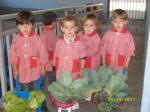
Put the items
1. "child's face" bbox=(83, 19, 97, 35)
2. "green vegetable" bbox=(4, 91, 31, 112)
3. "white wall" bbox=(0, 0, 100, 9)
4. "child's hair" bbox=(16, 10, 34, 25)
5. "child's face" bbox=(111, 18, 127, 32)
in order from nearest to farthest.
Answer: "green vegetable" bbox=(4, 91, 31, 112) → "child's hair" bbox=(16, 10, 34, 25) → "child's face" bbox=(111, 18, 127, 32) → "child's face" bbox=(83, 19, 97, 35) → "white wall" bbox=(0, 0, 100, 9)

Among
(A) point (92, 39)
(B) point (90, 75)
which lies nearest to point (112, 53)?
(A) point (92, 39)

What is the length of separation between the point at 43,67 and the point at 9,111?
2.32 feet

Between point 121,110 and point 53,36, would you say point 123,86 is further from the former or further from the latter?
point 53,36

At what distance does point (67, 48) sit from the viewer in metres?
2.40

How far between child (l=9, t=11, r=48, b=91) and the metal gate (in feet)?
30.9

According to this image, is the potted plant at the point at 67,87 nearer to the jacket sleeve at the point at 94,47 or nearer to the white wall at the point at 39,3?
the jacket sleeve at the point at 94,47

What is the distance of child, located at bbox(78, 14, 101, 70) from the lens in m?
2.71

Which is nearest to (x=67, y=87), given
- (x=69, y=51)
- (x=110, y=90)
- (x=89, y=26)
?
(x=110, y=90)

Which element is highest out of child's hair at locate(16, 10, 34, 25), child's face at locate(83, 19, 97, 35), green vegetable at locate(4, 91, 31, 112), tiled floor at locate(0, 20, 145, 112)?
child's hair at locate(16, 10, 34, 25)

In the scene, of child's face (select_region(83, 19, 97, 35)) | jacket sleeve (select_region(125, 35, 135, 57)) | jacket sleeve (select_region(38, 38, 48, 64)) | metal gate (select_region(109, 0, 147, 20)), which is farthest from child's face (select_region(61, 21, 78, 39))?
metal gate (select_region(109, 0, 147, 20))

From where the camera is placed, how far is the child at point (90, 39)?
107 inches

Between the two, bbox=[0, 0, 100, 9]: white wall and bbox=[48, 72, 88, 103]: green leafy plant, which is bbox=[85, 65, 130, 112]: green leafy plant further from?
bbox=[0, 0, 100, 9]: white wall

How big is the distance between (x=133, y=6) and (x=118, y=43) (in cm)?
970

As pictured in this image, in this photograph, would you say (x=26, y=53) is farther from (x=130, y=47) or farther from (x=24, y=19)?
(x=130, y=47)
